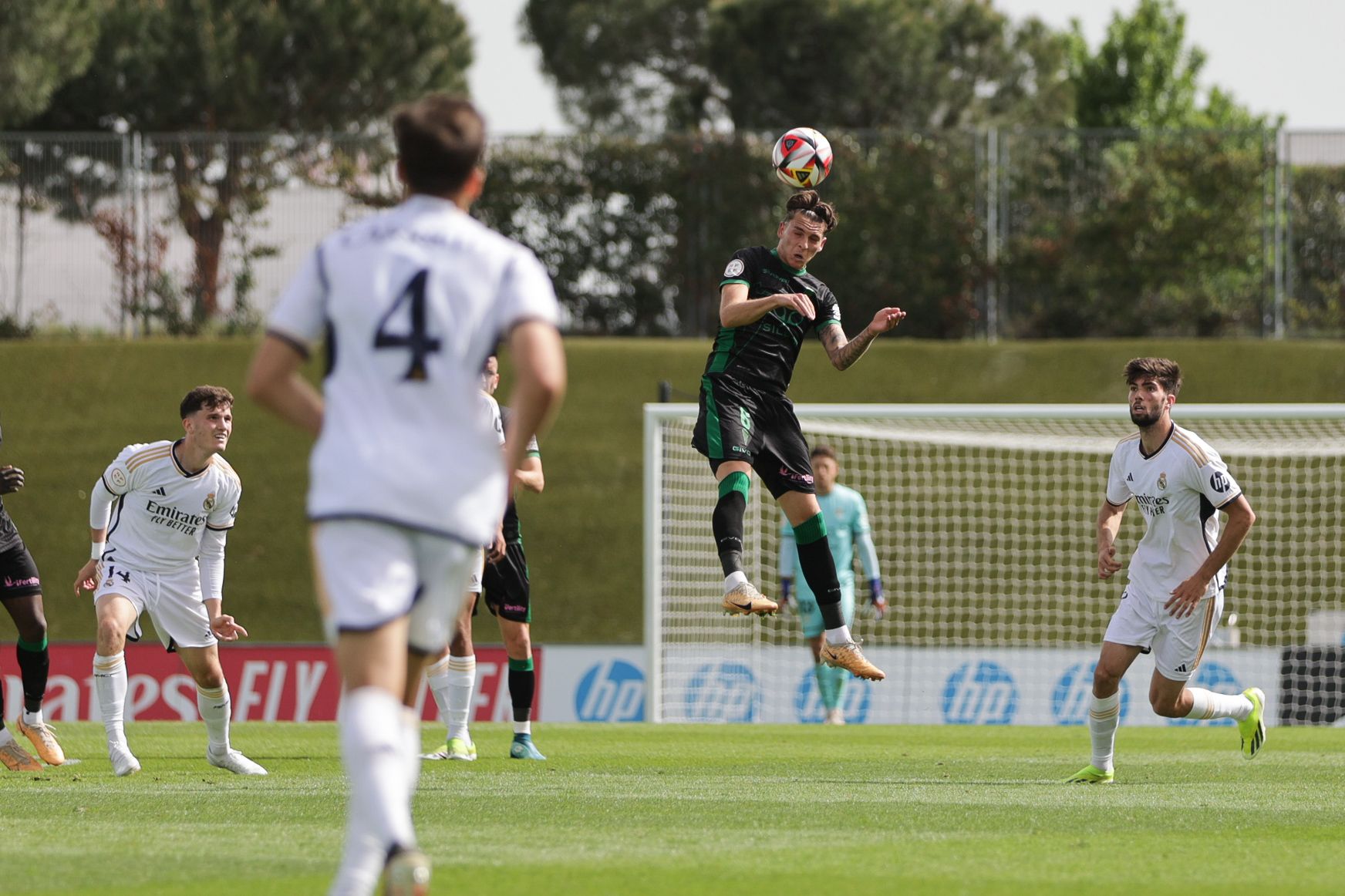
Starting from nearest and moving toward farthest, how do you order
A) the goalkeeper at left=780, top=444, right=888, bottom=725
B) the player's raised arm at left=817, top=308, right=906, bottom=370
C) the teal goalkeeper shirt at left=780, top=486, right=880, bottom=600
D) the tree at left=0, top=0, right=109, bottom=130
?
the player's raised arm at left=817, top=308, right=906, bottom=370 < the goalkeeper at left=780, top=444, right=888, bottom=725 < the teal goalkeeper shirt at left=780, top=486, right=880, bottom=600 < the tree at left=0, top=0, right=109, bottom=130

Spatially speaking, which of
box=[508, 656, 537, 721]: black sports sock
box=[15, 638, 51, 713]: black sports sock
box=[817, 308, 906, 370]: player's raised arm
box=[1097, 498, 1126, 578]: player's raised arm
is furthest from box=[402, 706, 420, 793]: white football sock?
box=[15, 638, 51, 713]: black sports sock

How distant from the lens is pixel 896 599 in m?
21.8

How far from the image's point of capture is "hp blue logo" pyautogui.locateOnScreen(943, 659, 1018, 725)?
16484 millimetres

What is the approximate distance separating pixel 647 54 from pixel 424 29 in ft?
26.3

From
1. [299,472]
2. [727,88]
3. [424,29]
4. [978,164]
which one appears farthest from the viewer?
[727,88]

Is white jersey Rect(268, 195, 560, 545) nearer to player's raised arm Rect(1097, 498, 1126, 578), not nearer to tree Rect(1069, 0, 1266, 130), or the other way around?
player's raised arm Rect(1097, 498, 1126, 578)

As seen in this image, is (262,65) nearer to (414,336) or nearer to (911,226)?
(911,226)

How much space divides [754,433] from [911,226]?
16.7m

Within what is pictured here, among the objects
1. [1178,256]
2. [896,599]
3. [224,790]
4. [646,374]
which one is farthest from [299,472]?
[224,790]

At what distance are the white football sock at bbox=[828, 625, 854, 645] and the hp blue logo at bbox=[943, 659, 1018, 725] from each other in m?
7.68

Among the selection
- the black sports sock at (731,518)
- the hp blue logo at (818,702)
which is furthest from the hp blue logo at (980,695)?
the black sports sock at (731,518)

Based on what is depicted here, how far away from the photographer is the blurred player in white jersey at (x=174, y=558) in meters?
8.82

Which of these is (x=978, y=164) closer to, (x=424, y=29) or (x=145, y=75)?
(x=424, y=29)

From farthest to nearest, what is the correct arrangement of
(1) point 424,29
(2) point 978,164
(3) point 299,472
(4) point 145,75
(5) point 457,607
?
(1) point 424,29 → (4) point 145,75 → (2) point 978,164 → (3) point 299,472 → (5) point 457,607
